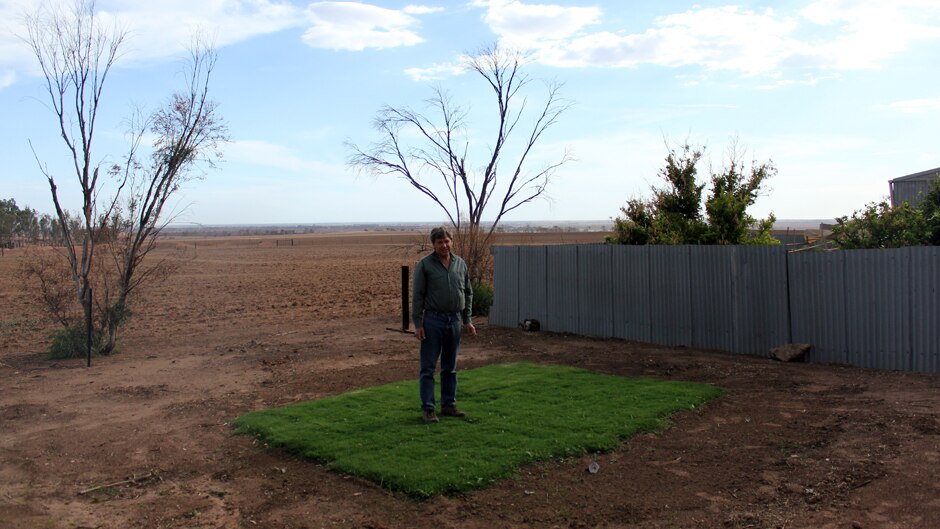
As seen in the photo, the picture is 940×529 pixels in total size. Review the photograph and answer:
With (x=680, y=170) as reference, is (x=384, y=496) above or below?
below

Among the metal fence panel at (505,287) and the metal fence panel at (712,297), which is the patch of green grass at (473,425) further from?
the metal fence panel at (505,287)

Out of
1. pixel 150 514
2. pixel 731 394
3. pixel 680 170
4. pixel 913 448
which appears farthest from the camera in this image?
pixel 680 170

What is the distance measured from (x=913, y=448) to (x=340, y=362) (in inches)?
321

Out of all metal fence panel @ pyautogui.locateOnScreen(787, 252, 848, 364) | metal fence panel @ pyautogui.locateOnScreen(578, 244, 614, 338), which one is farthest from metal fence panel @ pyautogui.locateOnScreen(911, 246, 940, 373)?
metal fence panel @ pyautogui.locateOnScreen(578, 244, 614, 338)

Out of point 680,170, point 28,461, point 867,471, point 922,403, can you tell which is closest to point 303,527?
point 28,461

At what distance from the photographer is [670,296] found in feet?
40.9

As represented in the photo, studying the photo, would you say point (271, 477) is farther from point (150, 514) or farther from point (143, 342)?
point (143, 342)

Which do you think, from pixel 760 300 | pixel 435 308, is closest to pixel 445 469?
pixel 435 308

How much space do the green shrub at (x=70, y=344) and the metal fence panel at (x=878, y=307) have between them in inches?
484

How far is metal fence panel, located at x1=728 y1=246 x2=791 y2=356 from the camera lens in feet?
35.4

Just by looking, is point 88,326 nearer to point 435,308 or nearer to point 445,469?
point 435,308

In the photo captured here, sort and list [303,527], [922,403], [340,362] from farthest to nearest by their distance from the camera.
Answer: [340,362] < [922,403] < [303,527]

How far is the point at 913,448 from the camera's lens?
6.05 m

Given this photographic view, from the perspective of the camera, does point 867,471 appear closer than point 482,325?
Yes
